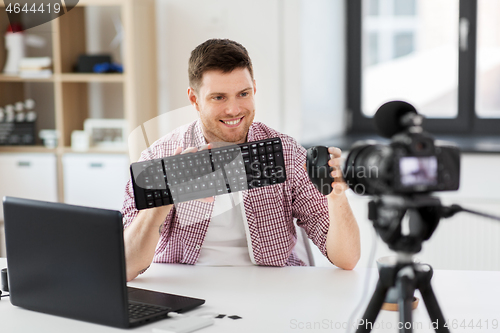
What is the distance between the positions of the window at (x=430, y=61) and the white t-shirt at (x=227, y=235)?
1.60 m

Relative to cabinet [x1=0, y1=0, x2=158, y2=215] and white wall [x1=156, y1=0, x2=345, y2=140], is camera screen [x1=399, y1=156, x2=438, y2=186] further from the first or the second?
cabinet [x1=0, y1=0, x2=158, y2=215]

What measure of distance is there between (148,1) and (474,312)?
2.16 m

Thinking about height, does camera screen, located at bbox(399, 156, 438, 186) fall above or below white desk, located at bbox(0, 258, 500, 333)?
above

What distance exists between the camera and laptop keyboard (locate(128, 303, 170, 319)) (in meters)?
1.01

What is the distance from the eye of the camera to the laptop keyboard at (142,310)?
101 cm

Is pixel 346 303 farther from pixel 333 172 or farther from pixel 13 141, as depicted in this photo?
pixel 13 141

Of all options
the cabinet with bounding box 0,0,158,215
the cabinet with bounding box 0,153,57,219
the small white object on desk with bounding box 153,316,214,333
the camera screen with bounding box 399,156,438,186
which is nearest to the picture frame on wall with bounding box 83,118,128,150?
the cabinet with bounding box 0,0,158,215

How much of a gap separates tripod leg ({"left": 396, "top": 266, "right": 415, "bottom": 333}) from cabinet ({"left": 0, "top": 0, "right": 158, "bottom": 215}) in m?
2.03

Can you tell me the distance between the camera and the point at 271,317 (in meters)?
1.04

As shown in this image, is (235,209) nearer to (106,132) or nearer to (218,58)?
(218,58)

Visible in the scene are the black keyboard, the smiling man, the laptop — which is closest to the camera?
the laptop

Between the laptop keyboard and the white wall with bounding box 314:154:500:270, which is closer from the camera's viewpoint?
the laptop keyboard

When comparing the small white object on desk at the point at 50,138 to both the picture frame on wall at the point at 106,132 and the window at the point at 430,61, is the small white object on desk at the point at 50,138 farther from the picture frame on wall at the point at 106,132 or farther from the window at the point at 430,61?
the window at the point at 430,61

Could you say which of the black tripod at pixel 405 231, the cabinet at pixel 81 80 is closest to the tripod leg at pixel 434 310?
the black tripod at pixel 405 231
